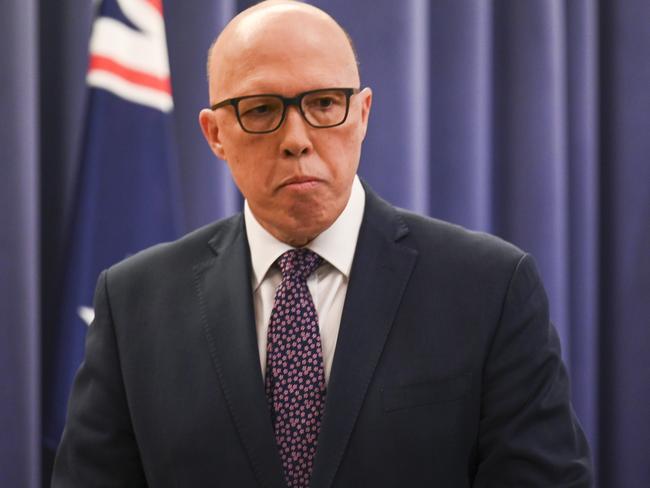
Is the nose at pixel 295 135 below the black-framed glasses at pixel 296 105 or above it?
below

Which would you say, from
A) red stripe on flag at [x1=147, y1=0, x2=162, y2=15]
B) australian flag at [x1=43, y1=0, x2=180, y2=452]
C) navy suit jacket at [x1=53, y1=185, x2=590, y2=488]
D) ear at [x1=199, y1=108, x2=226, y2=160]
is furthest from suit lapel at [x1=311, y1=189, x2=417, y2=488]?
red stripe on flag at [x1=147, y1=0, x2=162, y2=15]

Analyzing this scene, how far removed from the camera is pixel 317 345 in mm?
1159

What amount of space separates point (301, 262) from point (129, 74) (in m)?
0.87

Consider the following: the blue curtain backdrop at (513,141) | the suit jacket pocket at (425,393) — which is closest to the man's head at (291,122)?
the suit jacket pocket at (425,393)

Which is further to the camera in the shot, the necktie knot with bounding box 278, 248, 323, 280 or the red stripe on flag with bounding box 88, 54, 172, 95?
the red stripe on flag with bounding box 88, 54, 172, 95

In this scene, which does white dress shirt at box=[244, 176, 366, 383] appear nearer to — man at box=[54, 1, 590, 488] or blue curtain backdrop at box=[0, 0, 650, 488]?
man at box=[54, 1, 590, 488]

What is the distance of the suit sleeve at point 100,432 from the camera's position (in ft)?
3.97

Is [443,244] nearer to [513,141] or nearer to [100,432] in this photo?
[100,432]

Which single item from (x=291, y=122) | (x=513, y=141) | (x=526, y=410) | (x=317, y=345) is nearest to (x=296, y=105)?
(x=291, y=122)

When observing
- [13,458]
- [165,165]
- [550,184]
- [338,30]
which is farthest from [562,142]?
[13,458]

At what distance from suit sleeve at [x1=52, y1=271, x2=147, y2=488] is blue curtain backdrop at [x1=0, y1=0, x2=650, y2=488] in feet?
2.54

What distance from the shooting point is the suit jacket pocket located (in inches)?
44.0

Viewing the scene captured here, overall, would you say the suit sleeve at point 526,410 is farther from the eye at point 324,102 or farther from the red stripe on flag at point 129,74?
the red stripe on flag at point 129,74

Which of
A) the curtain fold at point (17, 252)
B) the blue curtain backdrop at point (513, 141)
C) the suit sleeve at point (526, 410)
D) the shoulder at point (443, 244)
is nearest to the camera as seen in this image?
the suit sleeve at point (526, 410)
